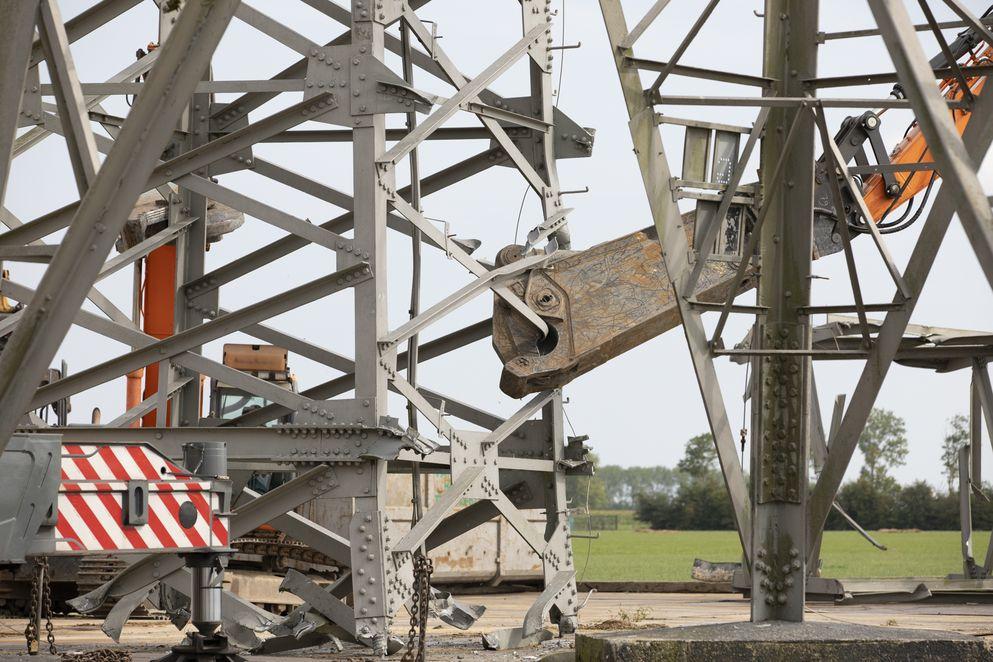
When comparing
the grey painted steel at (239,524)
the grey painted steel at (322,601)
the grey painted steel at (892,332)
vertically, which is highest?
the grey painted steel at (892,332)

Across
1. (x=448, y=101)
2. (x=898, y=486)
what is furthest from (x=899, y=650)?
(x=898, y=486)

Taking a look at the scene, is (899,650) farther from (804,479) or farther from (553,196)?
(553,196)

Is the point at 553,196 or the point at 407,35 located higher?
the point at 407,35

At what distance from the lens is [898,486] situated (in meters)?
79.7

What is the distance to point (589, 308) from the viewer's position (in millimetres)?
12391

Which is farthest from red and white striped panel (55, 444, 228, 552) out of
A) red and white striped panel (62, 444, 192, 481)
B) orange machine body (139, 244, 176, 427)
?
orange machine body (139, 244, 176, 427)

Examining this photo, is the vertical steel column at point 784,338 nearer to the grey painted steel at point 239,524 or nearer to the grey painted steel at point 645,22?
the grey painted steel at point 645,22

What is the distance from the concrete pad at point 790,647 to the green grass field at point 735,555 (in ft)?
43.6

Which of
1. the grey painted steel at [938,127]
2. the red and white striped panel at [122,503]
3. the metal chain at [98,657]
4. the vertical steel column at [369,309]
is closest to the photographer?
the grey painted steel at [938,127]

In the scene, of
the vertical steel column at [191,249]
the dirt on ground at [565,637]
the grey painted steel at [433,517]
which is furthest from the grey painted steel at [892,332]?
the vertical steel column at [191,249]

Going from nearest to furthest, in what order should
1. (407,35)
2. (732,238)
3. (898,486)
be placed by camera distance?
(732,238), (407,35), (898,486)

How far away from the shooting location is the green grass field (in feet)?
110

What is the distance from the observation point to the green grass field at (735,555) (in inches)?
1318

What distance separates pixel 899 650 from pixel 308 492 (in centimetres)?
463
